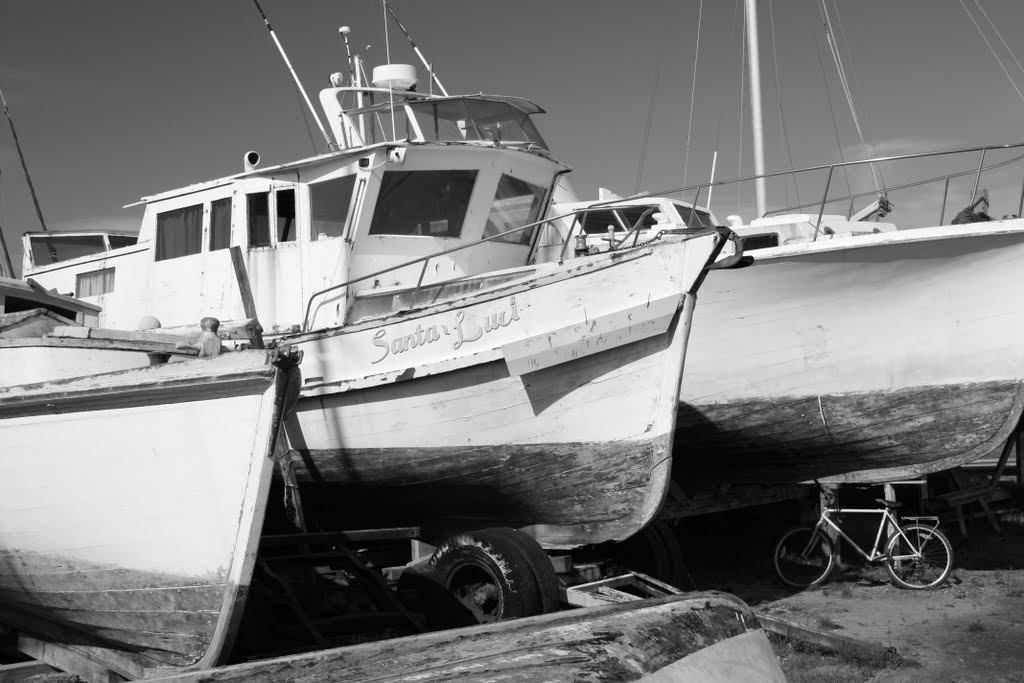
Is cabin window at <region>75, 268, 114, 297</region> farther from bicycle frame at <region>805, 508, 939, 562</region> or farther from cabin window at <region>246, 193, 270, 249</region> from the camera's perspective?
bicycle frame at <region>805, 508, 939, 562</region>

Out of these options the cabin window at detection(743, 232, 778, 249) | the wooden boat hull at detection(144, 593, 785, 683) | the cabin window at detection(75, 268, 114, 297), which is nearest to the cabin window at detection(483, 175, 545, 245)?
the cabin window at detection(743, 232, 778, 249)

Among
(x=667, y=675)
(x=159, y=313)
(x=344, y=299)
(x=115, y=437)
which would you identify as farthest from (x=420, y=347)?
(x=667, y=675)

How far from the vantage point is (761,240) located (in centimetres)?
1070

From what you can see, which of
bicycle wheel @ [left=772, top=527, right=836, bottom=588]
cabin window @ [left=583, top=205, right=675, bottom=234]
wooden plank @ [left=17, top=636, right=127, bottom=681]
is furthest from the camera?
cabin window @ [left=583, top=205, right=675, bottom=234]

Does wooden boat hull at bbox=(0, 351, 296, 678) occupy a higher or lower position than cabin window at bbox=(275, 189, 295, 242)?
lower

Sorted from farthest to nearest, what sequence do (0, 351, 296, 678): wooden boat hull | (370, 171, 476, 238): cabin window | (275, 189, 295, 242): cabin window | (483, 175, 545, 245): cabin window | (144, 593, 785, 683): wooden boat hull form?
1. (483, 175, 545, 245): cabin window
2. (275, 189, 295, 242): cabin window
3. (370, 171, 476, 238): cabin window
4. (0, 351, 296, 678): wooden boat hull
5. (144, 593, 785, 683): wooden boat hull

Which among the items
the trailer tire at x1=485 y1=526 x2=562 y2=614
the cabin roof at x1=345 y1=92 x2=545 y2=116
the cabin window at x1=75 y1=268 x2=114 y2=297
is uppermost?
the cabin roof at x1=345 y1=92 x2=545 y2=116

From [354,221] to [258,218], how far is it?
103 centimetres

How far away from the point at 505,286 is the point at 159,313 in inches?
160

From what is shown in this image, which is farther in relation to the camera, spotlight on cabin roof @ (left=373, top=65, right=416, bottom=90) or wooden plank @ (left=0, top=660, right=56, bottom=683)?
spotlight on cabin roof @ (left=373, top=65, right=416, bottom=90)

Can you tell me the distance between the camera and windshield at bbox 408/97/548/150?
29.9 ft

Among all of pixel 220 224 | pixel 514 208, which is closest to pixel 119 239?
pixel 220 224

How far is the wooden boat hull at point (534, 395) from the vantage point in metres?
6.52

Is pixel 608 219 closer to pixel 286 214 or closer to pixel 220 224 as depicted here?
pixel 286 214
